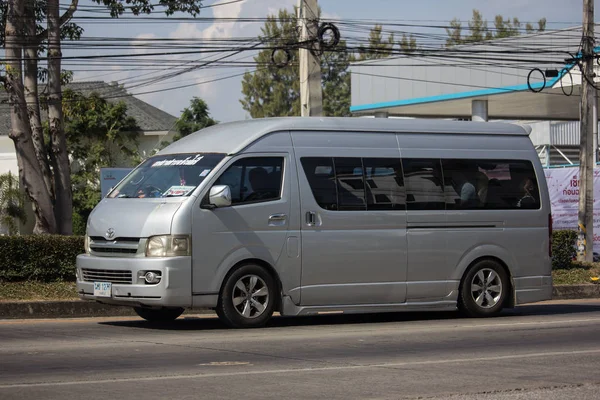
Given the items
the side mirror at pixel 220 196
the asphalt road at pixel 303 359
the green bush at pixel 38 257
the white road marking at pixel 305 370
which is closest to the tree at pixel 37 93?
the green bush at pixel 38 257

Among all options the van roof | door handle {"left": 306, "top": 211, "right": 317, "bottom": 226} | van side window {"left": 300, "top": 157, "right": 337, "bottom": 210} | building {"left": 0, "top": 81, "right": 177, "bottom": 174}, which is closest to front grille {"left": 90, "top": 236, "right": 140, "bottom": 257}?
the van roof

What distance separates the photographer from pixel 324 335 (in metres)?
11.4

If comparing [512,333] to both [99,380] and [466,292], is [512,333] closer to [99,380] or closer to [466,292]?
[466,292]

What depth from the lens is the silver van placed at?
11641 millimetres

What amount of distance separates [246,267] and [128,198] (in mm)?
1697

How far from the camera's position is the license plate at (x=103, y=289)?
38.4ft

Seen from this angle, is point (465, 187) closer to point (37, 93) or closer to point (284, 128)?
point (284, 128)

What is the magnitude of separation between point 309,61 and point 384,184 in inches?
351

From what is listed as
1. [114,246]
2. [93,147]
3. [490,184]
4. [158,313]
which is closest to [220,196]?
[114,246]

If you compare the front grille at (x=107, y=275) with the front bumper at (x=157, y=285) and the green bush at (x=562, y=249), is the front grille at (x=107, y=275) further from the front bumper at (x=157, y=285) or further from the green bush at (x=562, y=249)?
the green bush at (x=562, y=249)

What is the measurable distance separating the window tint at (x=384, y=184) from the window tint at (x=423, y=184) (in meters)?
0.11

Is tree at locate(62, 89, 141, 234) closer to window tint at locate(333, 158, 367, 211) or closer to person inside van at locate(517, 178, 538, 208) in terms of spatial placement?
person inside van at locate(517, 178, 538, 208)

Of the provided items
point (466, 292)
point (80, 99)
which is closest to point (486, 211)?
point (466, 292)

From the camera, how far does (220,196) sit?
11.6 meters
